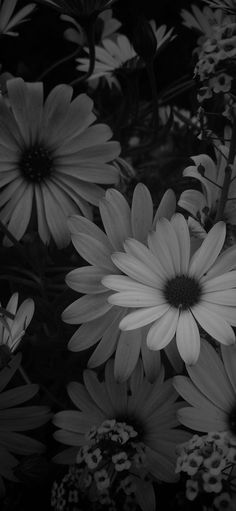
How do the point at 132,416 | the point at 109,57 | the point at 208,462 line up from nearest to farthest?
the point at 208,462, the point at 132,416, the point at 109,57

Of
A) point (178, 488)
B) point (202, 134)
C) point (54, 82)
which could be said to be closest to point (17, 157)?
point (202, 134)

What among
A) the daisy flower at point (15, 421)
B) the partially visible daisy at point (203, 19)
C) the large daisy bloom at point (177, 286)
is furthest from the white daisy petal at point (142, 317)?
the partially visible daisy at point (203, 19)

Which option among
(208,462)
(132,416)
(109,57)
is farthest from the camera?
(109,57)

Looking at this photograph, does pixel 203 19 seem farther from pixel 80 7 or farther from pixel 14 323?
pixel 14 323

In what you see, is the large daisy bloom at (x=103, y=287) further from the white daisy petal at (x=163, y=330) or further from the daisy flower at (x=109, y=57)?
the daisy flower at (x=109, y=57)

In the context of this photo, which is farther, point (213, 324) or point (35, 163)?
point (35, 163)

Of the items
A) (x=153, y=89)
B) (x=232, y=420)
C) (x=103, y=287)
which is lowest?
(x=232, y=420)

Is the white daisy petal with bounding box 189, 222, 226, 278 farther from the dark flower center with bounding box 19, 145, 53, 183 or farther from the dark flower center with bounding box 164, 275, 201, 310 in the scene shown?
the dark flower center with bounding box 19, 145, 53, 183

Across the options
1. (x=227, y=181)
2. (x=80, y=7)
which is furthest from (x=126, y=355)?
(x=80, y=7)
